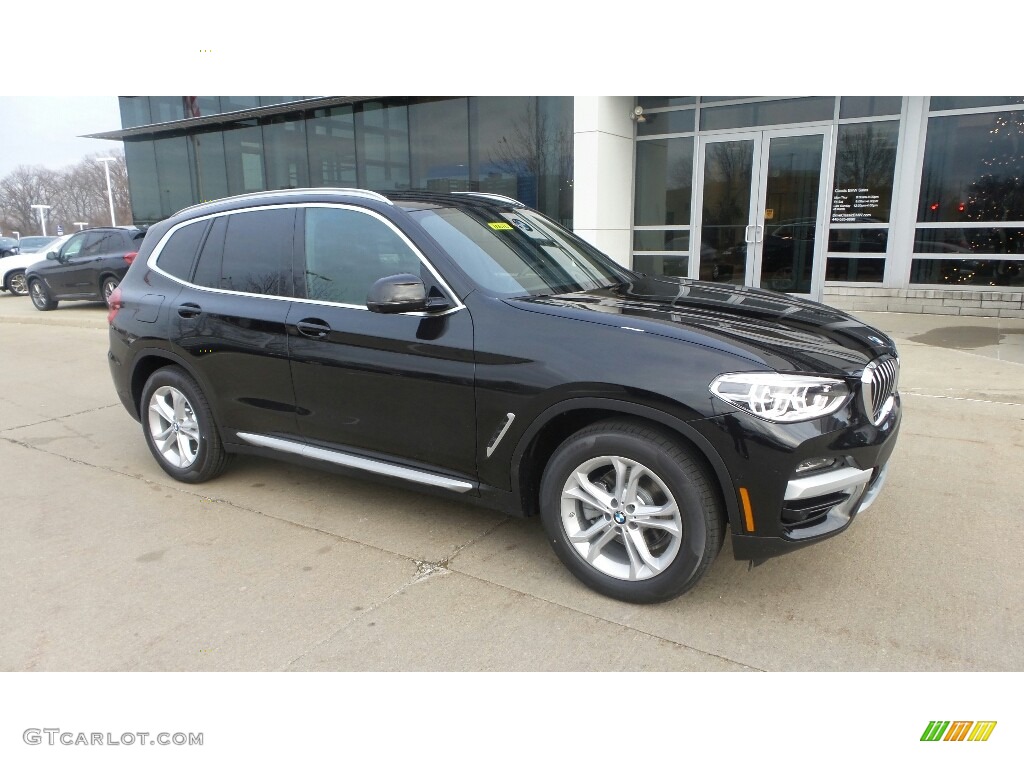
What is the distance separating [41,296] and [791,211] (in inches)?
610

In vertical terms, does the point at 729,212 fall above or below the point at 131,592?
above

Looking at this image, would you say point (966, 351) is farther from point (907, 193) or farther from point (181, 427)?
point (181, 427)

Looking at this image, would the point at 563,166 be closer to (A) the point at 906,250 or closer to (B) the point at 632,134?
(B) the point at 632,134

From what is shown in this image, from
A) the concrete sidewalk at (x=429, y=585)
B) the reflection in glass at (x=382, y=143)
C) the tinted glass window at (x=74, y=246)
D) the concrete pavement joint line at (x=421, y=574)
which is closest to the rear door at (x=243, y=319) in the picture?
the concrete pavement joint line at (x=421, y=574)

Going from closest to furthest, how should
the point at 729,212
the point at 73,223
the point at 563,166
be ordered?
the point at 729,212
the point at 563,166
the point at 73,223

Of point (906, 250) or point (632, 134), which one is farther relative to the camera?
point (632, 134)

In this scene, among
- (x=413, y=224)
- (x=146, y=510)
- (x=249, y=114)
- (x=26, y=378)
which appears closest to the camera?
(x=413, y=224)

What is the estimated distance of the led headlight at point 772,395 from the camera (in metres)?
2.84

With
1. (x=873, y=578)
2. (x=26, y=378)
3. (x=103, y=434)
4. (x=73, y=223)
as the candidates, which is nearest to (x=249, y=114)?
(x=26, y=378)

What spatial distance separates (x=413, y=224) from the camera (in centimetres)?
369

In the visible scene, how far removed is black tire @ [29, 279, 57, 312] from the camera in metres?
15.6

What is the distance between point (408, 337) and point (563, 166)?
11196 mm

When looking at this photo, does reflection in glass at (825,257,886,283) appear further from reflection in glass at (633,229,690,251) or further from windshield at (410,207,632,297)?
windshield at (410,207,632,297)

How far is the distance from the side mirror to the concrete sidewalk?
1.30 metres
